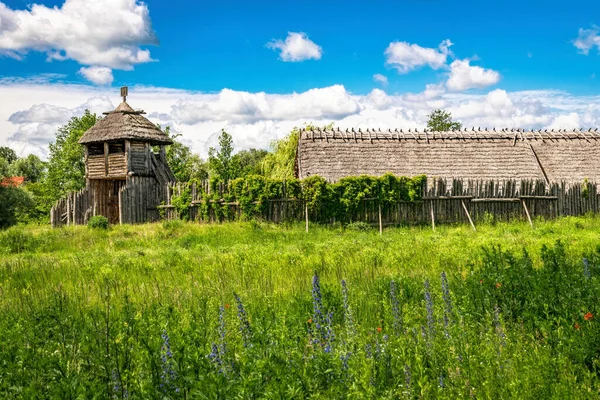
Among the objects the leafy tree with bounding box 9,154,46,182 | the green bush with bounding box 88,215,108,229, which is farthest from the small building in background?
the leafy tree with bounding box 9,154,46,182

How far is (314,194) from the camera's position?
778 inches

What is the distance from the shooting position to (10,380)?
3695 mm

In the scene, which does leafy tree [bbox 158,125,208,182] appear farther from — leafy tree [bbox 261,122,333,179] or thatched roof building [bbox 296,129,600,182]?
thatched roof building [bbox 296,129,600,182]

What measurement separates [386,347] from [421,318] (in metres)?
1.48

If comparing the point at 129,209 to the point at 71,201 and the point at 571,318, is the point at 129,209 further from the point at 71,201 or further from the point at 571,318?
the point at 571,318

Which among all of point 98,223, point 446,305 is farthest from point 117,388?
point 98,223

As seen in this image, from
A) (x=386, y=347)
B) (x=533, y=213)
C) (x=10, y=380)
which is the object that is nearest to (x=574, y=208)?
(x=533, y=213)

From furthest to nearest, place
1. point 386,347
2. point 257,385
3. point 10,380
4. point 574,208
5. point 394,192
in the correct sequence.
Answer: point 574,208, point 394,192, point 386,347, point 10,380, point 257,385

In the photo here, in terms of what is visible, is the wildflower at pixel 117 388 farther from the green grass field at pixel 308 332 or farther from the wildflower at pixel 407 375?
the wildflower at pixel 407 375

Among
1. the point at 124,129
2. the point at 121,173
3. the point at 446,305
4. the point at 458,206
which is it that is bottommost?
the point at 446,305

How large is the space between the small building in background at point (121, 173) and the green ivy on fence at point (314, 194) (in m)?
3.60

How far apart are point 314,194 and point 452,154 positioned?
8375 mm

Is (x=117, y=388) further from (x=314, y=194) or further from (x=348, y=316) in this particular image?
(x=314, y=194)

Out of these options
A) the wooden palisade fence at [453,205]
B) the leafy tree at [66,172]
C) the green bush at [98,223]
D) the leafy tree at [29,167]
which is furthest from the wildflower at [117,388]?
the leafy tree at [29,167]
